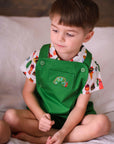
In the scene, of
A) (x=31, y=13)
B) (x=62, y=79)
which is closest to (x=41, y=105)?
(x=62, y=79)

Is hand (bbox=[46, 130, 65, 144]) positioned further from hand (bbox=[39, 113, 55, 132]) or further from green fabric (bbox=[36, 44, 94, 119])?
green fabric (bbox=[36, 44, 94, 119])

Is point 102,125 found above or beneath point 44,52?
beneath

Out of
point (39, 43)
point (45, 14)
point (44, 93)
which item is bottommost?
point (44, 93)

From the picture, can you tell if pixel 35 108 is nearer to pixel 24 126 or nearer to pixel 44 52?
pixel 24 126

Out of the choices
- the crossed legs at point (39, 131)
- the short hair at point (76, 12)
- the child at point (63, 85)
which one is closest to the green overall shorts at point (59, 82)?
the child at point (63, 85)

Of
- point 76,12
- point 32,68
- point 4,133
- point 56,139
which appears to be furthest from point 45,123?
point 76,12

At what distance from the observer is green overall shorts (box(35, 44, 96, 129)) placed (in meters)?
1.16

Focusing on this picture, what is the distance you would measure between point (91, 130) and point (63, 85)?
0.25m

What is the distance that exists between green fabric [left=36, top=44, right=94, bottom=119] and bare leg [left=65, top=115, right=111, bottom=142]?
114mm

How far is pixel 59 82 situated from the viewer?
1.16 meters

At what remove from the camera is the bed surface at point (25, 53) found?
1.35 m

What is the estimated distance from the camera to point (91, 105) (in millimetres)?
1297

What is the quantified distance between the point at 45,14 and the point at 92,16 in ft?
2.87

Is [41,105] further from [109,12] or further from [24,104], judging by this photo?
[109,12]
